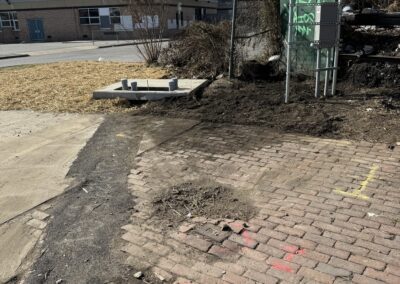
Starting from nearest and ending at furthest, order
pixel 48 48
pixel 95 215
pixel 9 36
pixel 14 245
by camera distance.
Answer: pixel 14 245 → pixel 95 215 → pixel 48 48 → pixel 9 36

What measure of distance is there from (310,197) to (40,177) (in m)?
3.24

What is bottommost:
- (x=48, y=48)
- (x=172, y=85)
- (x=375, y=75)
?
(x=48, y=48)

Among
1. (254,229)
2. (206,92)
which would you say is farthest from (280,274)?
(206,92)

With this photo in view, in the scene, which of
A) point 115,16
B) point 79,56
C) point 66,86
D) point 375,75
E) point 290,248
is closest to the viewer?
point 290,248

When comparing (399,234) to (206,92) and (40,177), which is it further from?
(206,92)

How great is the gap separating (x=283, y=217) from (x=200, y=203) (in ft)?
2.77

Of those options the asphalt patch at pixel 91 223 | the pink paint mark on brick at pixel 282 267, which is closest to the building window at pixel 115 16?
the asphalt patch at pixel 91 223

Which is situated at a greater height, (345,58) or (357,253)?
(345,58)

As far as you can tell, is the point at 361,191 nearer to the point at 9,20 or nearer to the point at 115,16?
the point at 115,16

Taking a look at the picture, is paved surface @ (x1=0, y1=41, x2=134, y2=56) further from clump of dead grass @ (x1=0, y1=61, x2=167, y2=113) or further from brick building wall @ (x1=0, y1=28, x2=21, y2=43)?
clump of dead grass @ (x1=0, y1=61, x2=167, y2=113)

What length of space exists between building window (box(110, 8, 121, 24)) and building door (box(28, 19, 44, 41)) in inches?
337

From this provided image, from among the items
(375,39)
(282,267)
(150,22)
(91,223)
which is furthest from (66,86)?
(282,267)

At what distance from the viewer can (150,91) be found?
9055 mm

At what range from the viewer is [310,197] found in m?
4.53
